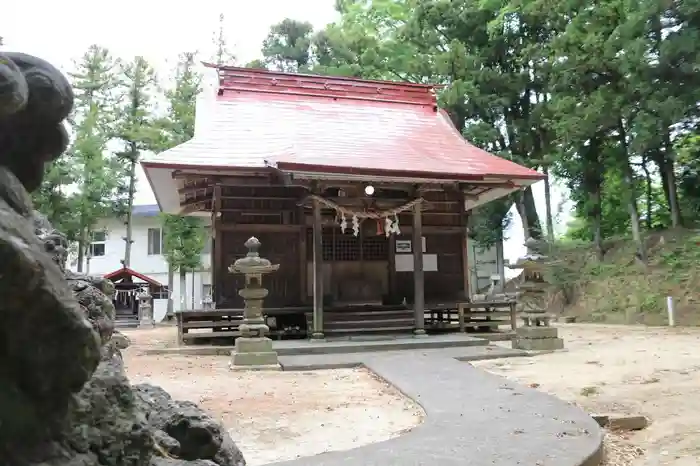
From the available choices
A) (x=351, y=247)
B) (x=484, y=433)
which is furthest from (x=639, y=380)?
(x=351, y=247)

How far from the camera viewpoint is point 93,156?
23469mm

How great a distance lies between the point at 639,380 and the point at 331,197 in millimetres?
6388

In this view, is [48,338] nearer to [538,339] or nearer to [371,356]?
[371,356]

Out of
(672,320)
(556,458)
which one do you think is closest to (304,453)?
(556,458)

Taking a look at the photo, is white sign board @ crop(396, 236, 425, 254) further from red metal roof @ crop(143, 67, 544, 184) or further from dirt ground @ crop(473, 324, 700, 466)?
dirt ground @ crop(473, 324, 700, 466)

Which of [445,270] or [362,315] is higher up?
[445,270]

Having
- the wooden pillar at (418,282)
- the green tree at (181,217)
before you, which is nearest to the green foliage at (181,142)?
the green tree at (181,217)

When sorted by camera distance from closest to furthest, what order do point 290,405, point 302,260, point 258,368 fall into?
point 290,405
point 258,368
point 302,260

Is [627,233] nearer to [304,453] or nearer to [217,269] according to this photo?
[217,269]

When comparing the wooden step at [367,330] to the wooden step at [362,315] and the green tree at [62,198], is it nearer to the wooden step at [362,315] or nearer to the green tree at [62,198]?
the wooden step at [362,315]

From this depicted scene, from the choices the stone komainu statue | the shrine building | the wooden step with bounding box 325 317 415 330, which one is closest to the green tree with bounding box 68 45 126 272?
the shrine building

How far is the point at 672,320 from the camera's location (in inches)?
582

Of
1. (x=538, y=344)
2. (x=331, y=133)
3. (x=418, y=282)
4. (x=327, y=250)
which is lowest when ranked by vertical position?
(x=538, y=344)

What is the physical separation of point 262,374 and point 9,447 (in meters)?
6.89
